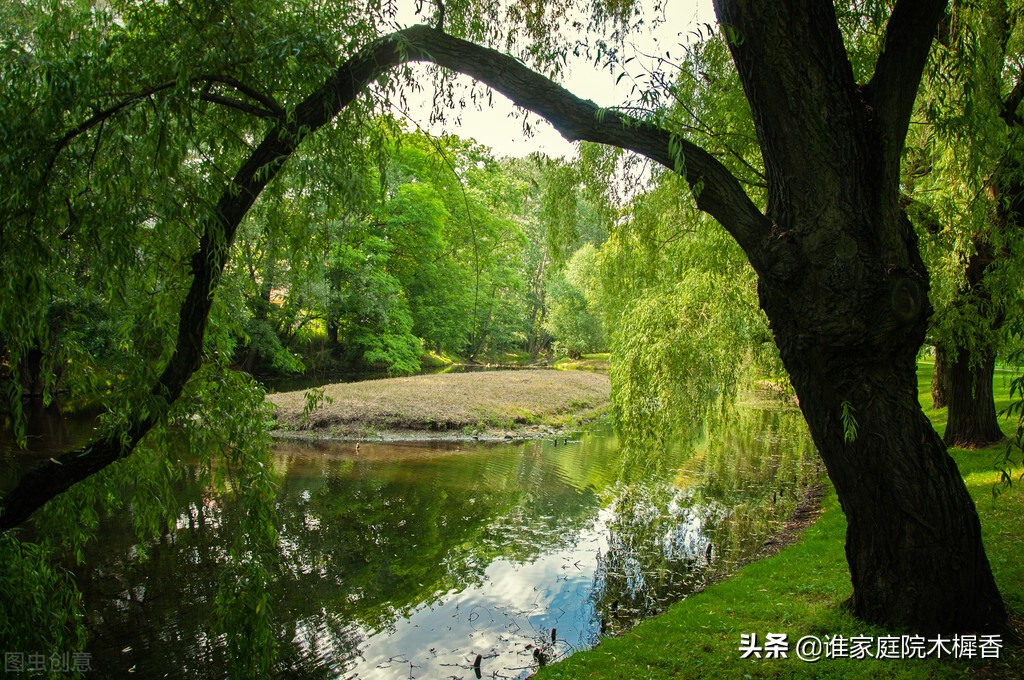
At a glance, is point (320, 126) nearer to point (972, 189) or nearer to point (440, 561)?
point (440, 561)

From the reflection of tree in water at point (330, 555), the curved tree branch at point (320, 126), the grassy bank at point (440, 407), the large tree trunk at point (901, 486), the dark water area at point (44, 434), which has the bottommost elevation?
the reflection of tree in water at point (330, 555)

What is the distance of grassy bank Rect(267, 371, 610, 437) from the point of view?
1825cm

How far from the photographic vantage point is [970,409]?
36.4 ft

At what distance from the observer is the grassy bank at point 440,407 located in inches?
719

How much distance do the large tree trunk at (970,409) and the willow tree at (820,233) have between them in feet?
26.2

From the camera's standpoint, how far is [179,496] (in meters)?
11.1

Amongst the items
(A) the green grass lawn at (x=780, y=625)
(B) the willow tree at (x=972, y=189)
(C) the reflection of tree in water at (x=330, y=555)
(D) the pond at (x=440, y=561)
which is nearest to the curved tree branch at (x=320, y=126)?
(C) the reflection of tree in water at (x=330, y=555)

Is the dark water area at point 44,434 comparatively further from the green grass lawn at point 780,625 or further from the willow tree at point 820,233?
the green grass lawn at point 780,625

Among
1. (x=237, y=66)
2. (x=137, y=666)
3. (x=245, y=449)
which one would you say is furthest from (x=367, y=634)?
(x=237, y=66)

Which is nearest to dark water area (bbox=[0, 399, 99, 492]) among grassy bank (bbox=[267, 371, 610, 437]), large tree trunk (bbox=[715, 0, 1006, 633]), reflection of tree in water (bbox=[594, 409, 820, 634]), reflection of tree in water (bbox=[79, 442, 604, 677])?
reflection of tree in water (bbox=[79, 442, 604, 677])

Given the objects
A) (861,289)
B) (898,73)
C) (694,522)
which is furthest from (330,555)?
(898,73)

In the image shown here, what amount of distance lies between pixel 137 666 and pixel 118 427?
3.73 meters

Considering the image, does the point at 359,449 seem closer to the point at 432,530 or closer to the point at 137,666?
the point at 432,530

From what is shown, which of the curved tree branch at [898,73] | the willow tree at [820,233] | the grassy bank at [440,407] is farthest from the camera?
the grassy bank at [440,407]
